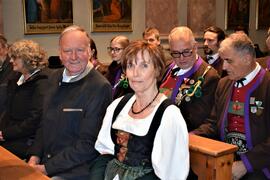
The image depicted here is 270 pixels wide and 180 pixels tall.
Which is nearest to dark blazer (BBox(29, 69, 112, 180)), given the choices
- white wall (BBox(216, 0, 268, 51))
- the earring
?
the earring

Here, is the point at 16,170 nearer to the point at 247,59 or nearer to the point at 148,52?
the point at 148,52

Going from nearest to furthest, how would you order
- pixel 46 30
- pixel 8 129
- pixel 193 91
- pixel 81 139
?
pixel 81 139 → pixel 193 91 → pixel 8 129 → pixel 46 30

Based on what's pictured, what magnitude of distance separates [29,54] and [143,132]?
6.57 ft

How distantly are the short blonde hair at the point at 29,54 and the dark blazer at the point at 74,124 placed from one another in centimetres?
97

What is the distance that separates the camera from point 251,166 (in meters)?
2.75

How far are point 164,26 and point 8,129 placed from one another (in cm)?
542

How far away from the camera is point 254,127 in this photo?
2.84m

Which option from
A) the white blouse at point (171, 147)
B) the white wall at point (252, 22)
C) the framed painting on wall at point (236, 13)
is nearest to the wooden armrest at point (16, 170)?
the white blouse at point (171, 147)

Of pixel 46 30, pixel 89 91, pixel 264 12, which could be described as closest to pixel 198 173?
pixel 89 91

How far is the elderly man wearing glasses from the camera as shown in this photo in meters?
3.31

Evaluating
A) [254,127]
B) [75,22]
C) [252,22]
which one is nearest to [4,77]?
[254,127]

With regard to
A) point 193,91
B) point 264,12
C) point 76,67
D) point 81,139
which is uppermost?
point 264,12

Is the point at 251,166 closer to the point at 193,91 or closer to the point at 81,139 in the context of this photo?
the point at 193,91

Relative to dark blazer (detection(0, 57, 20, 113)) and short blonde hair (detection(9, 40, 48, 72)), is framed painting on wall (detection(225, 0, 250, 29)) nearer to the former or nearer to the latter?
dark blazer (detection(0, 57, 20, 113))
